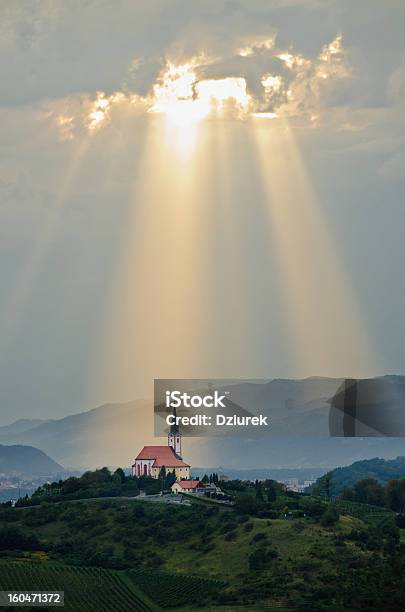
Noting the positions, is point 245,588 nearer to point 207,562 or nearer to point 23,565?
point 207,562

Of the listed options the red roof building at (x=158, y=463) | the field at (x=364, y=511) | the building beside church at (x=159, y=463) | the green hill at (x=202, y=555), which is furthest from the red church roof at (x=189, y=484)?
the field at (x=364, y=511)

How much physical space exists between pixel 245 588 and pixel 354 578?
10958mm

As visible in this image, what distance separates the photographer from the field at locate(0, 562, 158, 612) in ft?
374

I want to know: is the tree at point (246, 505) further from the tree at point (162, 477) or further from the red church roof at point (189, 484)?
the tree at point (162, 477)

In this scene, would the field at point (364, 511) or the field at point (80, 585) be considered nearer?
the field at point (80, 585)

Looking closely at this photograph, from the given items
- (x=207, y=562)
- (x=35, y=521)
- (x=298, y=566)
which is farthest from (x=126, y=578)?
(x=35, y=521)

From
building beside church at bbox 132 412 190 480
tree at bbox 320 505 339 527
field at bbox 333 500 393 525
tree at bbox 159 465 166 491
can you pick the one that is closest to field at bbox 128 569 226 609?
tree at bbox 320 505 339 527

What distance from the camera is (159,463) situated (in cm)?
19212

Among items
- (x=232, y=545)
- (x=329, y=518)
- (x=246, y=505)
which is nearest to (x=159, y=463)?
(x=246, y=505)

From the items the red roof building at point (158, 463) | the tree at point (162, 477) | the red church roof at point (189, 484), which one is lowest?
the red church roof at point (189, 484)

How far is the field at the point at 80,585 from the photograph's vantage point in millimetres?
114000

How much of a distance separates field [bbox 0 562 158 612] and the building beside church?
202 feet

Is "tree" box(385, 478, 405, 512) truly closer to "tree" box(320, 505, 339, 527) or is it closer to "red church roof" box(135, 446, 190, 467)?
"tree" box(320, 505, 339, 527)

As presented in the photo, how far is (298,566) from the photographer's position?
400ft
